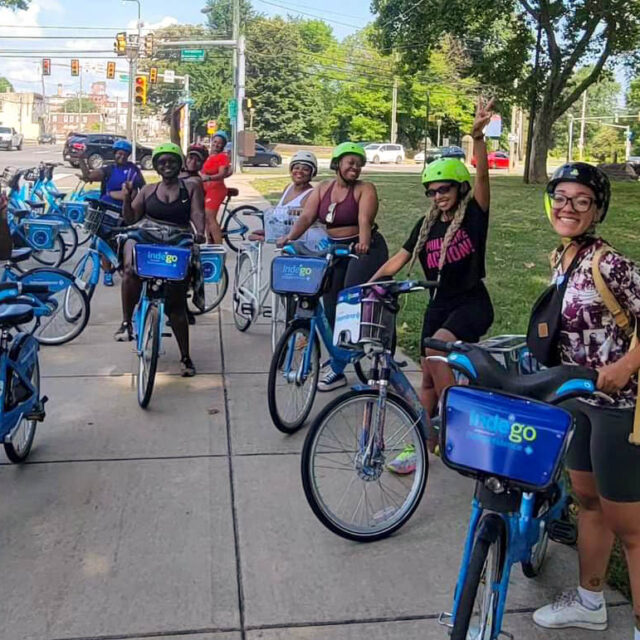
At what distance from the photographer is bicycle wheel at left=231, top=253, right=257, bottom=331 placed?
7.66 m

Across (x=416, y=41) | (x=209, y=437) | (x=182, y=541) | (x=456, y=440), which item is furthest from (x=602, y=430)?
(x=416, y=41)

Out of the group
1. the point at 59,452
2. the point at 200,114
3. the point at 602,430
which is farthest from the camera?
the point at 200,114

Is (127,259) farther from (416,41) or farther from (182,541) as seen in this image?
(416,41)

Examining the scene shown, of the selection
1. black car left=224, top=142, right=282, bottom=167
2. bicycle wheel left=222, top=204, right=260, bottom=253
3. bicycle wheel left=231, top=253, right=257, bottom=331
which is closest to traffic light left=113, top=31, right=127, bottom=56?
black car left=224, top=142, right=282, bottom=167

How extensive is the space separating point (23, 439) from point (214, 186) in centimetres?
779

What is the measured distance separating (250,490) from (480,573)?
2.06m

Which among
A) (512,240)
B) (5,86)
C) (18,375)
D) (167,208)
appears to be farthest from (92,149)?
(5,86)

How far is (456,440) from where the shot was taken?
2408 mm

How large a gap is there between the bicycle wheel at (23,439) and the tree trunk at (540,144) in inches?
998

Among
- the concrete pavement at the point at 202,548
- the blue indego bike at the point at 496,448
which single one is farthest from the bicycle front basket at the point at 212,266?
the blue indego bike at the point at 496,448

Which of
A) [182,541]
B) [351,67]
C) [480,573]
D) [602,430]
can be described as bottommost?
[182,541]

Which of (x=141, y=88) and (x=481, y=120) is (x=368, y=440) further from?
(x=141, y=88)

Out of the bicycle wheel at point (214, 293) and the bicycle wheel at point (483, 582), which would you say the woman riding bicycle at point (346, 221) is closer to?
the bicycle wheel at point (214, 293)

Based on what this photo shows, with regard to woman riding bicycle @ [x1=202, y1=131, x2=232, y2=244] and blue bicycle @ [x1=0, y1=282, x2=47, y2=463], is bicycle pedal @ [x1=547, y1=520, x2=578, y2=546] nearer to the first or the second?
blue bicycle @ [x1=0, y1=282, x2=47, y2=463]
